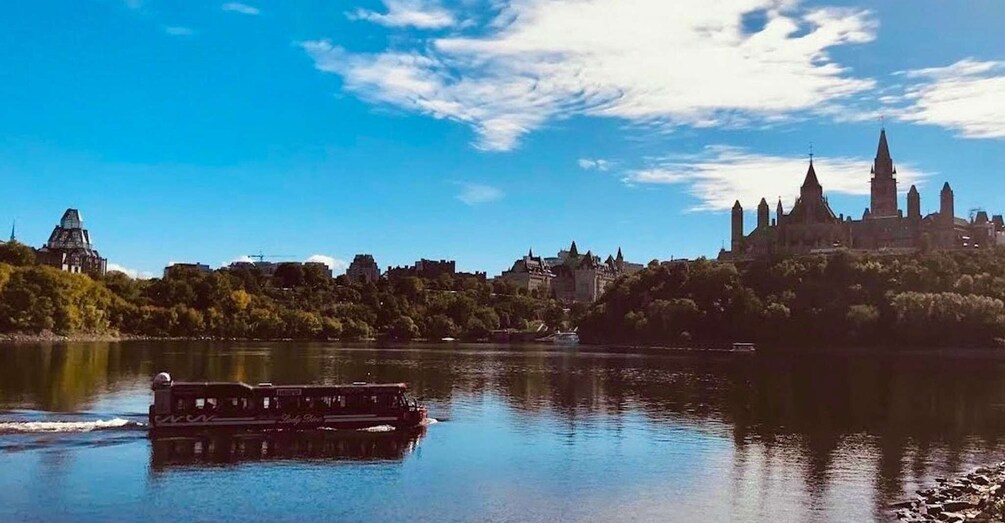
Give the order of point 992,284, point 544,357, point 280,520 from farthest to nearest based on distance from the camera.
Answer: point 992,284 → point 544,357 → point 280,520

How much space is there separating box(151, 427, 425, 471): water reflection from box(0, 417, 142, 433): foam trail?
15.6 ft

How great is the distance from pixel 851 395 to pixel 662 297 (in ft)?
392

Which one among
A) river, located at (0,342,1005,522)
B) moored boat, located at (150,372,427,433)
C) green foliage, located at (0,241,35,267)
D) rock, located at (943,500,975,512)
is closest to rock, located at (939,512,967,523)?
rock, located at (943,500,975,512)

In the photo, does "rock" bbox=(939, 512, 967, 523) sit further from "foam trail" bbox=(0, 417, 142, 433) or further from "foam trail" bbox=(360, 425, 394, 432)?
"foam trail" bbox=(0, 417, 142, 433)

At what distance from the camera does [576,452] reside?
4803cm

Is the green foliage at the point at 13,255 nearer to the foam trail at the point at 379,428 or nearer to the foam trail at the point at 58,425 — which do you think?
the foam trail at the point at 58,425

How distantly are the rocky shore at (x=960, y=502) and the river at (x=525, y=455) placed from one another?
1108 millimetres

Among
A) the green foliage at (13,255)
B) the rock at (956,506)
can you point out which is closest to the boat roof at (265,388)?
the rock at (956,506)

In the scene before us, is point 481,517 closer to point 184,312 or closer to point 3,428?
point 3,428

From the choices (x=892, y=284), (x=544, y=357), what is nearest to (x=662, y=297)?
(x=892, y=284)

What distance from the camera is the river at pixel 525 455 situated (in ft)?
115

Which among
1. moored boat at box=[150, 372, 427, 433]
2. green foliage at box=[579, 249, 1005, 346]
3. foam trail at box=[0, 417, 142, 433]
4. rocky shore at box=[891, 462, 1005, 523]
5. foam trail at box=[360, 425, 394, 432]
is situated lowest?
rocky shore at box=[891, 462, 1005, 523]

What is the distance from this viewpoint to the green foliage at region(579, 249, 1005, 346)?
487 ft

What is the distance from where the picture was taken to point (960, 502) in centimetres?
3459
